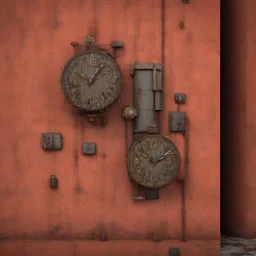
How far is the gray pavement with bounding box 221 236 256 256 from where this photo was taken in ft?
21.1

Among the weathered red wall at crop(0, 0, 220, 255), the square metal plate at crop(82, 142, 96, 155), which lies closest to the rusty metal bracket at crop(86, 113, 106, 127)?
the weathered red wall at crop(0, 0, 220, 255)

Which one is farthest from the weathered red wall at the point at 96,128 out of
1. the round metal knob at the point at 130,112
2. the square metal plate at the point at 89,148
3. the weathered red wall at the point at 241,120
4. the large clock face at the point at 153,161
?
the weathered red wall at the point at 241,120

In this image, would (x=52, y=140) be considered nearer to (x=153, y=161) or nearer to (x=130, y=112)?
(x=130, y=112)

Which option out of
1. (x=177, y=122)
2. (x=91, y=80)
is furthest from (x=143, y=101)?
(x=91, y=80)

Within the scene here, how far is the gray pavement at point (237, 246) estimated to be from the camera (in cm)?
643

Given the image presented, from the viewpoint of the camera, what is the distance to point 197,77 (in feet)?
20.4

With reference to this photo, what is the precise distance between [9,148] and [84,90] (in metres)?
1.38

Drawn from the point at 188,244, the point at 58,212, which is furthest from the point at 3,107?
the point at 188,244

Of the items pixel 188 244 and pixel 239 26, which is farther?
pixel 239 26

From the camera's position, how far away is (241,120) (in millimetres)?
7312

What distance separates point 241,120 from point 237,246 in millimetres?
1999

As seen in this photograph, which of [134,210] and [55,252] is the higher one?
[134,210]

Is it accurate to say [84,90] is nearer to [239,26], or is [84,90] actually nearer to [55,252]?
[55,252]

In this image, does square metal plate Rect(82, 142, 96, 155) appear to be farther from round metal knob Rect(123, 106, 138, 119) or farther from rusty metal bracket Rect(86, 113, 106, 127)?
round metal knob Rect(123, 106, 138, 119)
